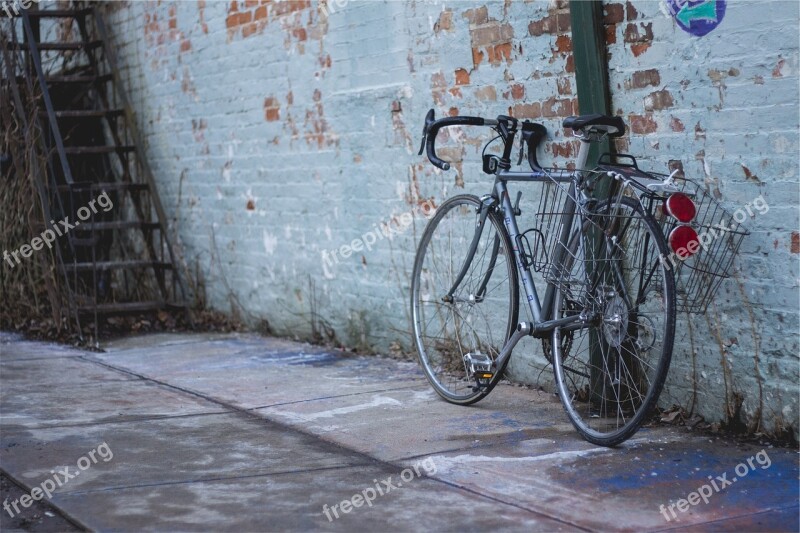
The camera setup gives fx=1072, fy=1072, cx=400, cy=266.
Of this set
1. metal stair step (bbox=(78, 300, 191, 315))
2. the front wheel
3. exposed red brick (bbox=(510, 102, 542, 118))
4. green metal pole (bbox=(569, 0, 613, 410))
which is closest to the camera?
the front wheel

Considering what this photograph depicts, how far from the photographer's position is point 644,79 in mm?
4309

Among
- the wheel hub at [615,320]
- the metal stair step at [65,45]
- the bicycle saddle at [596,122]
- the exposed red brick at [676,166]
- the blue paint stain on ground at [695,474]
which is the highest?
the metal stair step at [65,45]

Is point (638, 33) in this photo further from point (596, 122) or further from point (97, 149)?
point (97, 149)

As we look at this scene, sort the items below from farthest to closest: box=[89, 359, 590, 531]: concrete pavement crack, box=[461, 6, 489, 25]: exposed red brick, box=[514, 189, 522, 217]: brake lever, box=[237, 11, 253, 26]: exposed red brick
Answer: box=[237, 11, 253, 26]: exposed red brick < box=[461, 6, 489, 25]: exposed red brick < box=[514, 189, 522, 217]: brake lever < box=[89, 359, 590, 531]: concrete pavement crack

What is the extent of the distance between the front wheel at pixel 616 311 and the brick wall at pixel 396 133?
8.8 inches

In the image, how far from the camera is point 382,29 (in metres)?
5.88

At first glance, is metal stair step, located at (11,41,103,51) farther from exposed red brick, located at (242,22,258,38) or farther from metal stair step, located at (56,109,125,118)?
exposed red brick, located at (242,22,258,38)

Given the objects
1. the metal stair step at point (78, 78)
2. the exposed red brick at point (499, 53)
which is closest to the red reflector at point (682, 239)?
the exposed red brick at point (499, 53)

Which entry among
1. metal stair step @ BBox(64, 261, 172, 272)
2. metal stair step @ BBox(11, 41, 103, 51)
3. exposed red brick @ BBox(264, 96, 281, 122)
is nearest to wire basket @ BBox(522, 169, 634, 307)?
exposed red brick @ BBox(264, 96, 281, 122)

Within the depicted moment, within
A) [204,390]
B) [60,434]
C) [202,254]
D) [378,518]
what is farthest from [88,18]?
[378,518]

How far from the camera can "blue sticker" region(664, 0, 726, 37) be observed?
13.0ft

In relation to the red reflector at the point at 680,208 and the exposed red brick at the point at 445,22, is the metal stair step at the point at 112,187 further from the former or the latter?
the red reflector at the point at 680,208

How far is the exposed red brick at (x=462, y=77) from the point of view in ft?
17.5

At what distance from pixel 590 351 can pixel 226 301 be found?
3.79 metres
